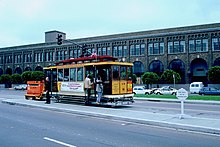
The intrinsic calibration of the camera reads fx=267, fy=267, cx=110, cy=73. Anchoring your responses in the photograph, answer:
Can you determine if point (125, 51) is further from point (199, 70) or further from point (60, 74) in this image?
point (60, 74)

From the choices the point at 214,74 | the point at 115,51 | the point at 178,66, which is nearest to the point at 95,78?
the point at 214,74

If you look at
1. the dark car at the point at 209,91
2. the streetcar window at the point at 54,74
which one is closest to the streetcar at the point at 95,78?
the streetcar window at the point at 54,74

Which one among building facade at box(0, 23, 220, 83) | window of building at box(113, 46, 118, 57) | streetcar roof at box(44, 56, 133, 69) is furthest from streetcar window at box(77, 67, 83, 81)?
window of building at box(113, 46, 118, 57)

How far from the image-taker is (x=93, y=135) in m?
8.73

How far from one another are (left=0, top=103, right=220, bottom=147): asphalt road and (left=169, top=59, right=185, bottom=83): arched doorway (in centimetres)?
4261

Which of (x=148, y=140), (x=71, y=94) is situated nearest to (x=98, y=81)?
(x=71, y=94)

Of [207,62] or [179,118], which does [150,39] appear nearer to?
[207,62]

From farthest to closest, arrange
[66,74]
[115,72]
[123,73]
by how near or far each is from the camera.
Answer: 1. [66,74]
2. [123,73]
3. [115,72]

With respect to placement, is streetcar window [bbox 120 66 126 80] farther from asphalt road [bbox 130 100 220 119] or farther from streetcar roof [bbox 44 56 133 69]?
asphalt road [bbox 130 100 220 119]

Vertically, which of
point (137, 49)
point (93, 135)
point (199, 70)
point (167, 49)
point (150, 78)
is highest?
point (137, 49)

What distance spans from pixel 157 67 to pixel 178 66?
4448mm

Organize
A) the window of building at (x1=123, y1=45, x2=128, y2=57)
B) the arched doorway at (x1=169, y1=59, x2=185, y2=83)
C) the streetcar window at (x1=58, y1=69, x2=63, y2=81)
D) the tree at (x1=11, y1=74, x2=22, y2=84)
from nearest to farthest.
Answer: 1. the streetcar window at (x1=58, y1=69, x2=63, y2=81)
2. the arched doorway at (x1=169, y1=59, x2=185, y2=83)
3. the window of building at (x1=123, y1=45, x2=128, y2=57)
4. the tree at (x1=11, y1=74, x2=22, y2=84)

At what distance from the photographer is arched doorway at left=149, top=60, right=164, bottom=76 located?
54.2m

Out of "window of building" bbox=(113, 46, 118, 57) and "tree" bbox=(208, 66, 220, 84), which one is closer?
"tree" bbox=(208, 66, 220, 84)
